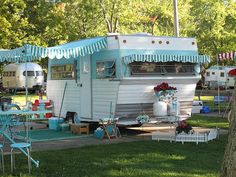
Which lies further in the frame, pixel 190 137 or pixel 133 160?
pixel 190 137

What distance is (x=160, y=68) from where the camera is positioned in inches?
489

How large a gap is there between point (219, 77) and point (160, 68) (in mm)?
25304

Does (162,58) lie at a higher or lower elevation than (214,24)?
lower

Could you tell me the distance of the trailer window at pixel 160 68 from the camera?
1195 cm

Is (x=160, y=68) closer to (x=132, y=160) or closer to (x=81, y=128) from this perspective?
(x=81, y=128)

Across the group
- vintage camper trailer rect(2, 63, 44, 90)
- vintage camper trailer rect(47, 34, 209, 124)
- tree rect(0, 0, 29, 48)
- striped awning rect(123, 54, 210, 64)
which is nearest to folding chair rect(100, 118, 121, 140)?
vintage camper trailer rect(47, 34, 209, 124)

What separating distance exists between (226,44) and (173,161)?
111 ft

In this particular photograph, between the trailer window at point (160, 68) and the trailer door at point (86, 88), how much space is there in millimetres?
1511

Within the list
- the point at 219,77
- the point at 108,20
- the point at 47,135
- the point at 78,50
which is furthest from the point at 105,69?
the point at 219,77

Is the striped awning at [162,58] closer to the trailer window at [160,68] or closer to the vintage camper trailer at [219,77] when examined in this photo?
the trailer window at [160,68]

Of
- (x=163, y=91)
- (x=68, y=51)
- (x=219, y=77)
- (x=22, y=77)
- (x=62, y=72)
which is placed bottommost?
(x=163, y=91)

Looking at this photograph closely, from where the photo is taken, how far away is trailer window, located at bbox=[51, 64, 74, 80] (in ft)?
45.1

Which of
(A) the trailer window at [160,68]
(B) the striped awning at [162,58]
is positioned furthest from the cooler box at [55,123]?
(B) the striped awning at [162,58]

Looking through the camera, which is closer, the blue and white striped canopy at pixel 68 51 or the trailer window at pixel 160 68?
the blue and white striped canopy at pixel 68 51
